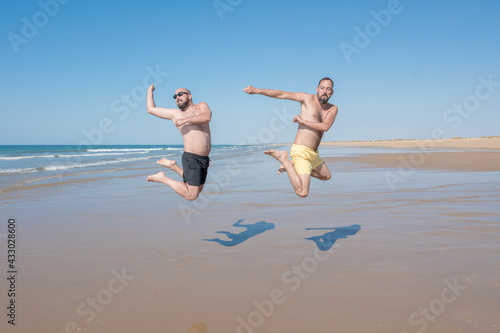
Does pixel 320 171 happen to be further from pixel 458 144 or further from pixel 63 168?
pixel 458 144

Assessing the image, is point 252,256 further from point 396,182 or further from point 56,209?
point 396,182

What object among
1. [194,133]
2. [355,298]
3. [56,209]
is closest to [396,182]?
[194,133]

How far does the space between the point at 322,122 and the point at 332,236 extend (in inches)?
71.4

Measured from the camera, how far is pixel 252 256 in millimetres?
4988

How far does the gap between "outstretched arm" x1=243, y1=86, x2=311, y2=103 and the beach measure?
2.20 m

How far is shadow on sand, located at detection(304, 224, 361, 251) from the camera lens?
5305 millimetres

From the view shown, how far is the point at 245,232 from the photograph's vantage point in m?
6.26

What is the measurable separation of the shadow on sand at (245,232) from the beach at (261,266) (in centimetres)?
4

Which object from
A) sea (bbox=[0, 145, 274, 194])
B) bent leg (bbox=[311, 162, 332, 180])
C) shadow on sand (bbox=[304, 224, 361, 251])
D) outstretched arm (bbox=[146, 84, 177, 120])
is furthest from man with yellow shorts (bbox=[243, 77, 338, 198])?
sea (bbox=[0, 145, 274, 194])

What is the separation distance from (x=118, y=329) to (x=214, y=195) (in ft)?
23.1

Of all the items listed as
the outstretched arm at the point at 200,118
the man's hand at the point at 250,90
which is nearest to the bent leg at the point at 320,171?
the man's hand at the point at 250,90

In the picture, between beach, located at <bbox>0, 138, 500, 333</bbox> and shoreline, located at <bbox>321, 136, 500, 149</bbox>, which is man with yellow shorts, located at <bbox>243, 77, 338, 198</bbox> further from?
shoreline, located at <bbox>321, 136, 500, 149</bbox>

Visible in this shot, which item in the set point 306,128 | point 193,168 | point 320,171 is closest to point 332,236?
point 320,171

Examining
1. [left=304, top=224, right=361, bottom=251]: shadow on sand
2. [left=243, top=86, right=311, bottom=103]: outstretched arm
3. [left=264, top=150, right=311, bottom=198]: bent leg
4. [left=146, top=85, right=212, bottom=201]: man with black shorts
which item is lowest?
[left=304, top=224, right=361, bottom=251]: shadow on sand
